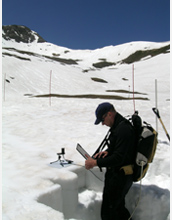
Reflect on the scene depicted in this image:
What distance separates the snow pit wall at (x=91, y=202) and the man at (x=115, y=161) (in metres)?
0.58

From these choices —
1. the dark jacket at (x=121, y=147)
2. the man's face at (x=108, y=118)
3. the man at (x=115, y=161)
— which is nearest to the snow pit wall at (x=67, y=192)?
the man at (x=115, y=161)

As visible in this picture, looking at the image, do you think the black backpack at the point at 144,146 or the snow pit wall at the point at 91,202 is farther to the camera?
the snow pit wall at the point at 91,202

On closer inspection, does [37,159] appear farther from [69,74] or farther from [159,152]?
[69,74]

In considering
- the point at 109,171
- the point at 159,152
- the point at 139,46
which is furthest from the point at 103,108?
the point at 139,46

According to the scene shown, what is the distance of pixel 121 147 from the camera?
10.1 feet

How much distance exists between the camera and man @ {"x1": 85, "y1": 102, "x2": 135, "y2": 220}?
Answer: 3090mm

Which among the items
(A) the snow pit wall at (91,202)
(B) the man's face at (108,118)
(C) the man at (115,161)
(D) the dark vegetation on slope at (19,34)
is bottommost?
(A) the snow pit wall at (91,202)

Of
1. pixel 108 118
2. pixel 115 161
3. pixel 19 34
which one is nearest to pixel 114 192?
pixel 115 161

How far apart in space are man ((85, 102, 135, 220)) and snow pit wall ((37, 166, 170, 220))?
58cm

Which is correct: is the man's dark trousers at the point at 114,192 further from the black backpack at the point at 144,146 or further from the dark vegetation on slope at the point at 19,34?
the dark vegetation on slope at the point at 19,34

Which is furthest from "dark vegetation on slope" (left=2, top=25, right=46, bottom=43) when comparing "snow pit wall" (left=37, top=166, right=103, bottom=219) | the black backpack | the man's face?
the black backpack

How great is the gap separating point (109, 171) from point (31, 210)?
142 centimetres

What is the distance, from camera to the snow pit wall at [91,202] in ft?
11.3

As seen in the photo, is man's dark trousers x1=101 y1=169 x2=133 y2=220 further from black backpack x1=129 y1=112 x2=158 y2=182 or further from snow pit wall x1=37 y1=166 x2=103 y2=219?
snow pit wall x1=37 y1=166 x2=103 y2=219
